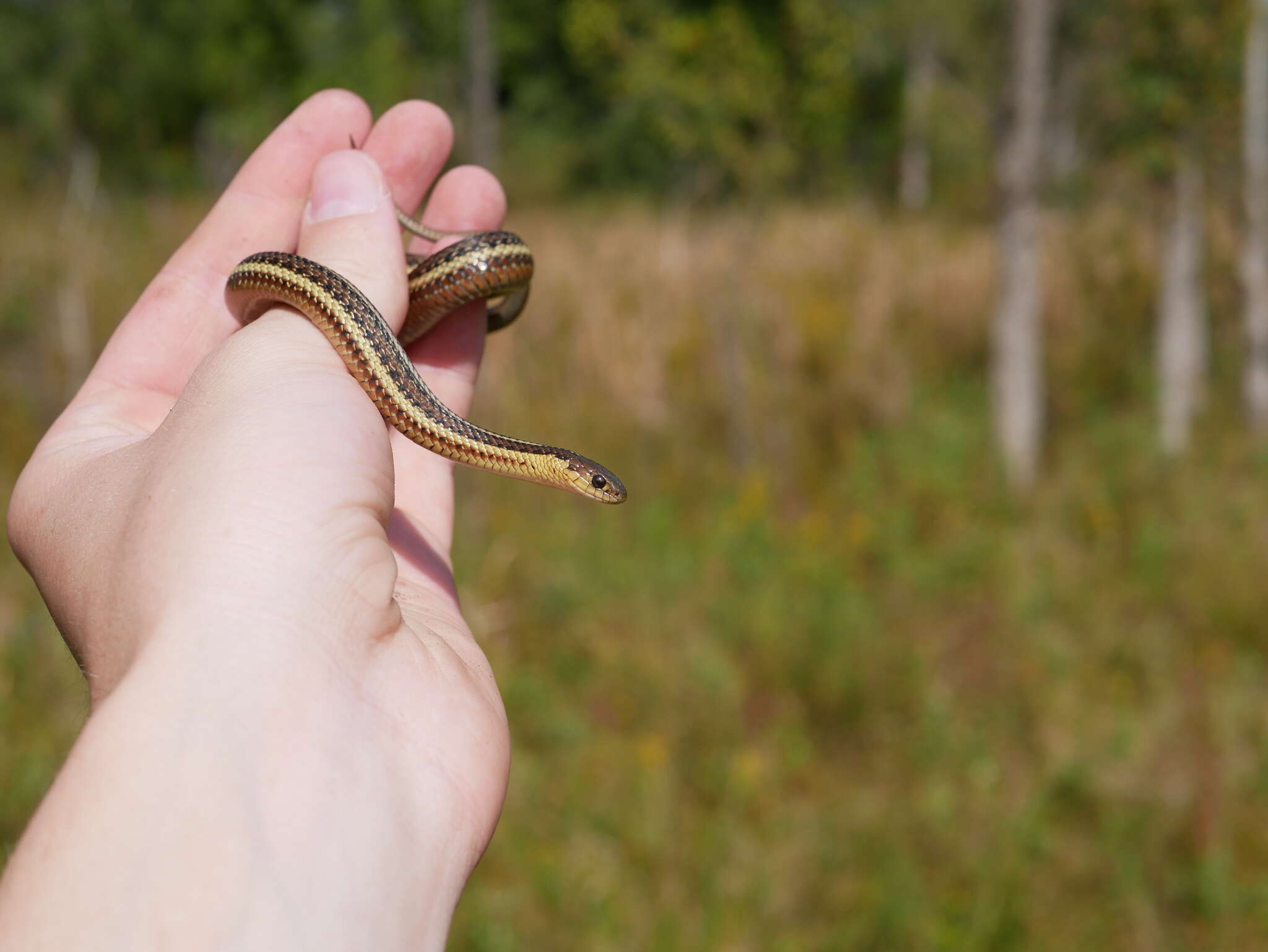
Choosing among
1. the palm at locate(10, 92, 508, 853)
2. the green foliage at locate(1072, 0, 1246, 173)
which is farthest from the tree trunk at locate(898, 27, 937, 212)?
the palm at locate(10, 92, 508, 853)

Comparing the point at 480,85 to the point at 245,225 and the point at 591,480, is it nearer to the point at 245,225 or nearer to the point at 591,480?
the point at 245,225

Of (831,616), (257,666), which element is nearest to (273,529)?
(257,666)

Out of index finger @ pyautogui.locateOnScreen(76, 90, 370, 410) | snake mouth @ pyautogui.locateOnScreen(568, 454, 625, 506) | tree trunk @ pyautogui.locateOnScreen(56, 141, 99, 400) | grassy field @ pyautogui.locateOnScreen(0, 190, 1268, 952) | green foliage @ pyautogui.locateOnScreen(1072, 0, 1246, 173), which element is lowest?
grassy field @ pyautogui.locateOnScreen(0, 190, 1268, 952)

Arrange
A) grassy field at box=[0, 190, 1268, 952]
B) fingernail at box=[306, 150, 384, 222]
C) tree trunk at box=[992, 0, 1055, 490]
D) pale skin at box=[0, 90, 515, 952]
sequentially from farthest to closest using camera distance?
tree trunk at box=[992, 0, 1055, 490], grassy field at box=[0, 190, 1268, 952], fingernail at box=[306, 150, 384, 222], pale skin at box=[0, 90, 515, 952]

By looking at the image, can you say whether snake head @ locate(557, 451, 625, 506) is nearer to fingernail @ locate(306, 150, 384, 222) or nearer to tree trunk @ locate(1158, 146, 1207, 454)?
fingernail @ locate(306, 150, 384, 222)

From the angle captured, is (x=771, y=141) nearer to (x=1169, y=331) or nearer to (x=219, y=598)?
(x=1169, y=331)

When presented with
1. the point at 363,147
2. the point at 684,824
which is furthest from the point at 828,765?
the point at 363,147

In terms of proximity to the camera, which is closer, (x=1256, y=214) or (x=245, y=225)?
(x=245, y=225)
